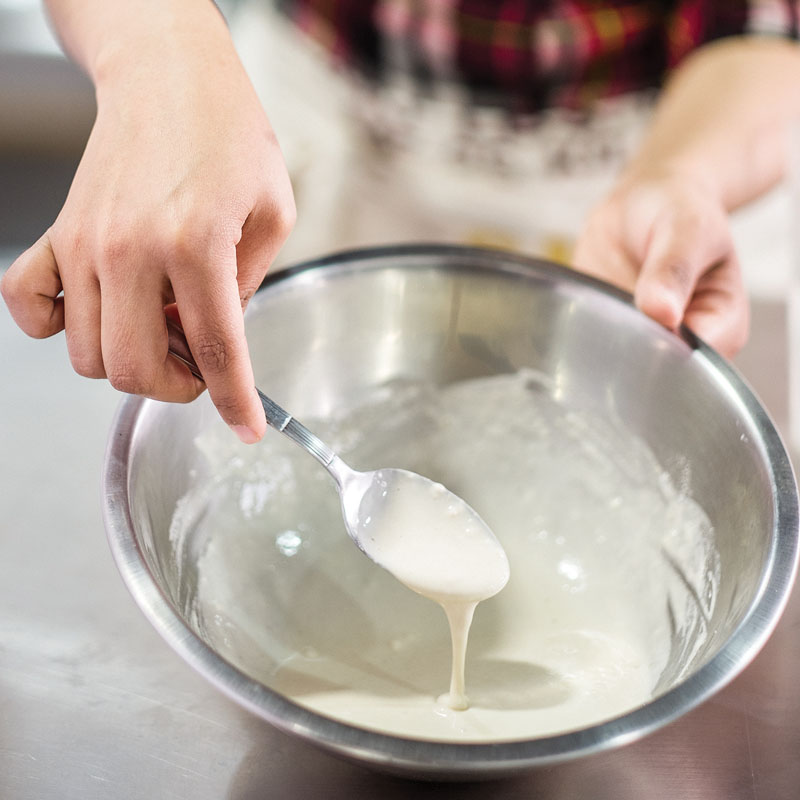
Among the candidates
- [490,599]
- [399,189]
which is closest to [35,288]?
[490,599]

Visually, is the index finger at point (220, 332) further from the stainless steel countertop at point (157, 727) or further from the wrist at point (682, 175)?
the wrist at point (682, 175)

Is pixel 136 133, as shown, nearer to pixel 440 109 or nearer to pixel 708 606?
pixel 708 606

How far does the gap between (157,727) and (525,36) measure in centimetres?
81

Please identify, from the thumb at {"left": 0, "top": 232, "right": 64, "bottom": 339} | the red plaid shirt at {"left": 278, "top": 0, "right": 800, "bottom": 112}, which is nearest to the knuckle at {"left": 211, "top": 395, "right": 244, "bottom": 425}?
the thumb at {"left": 0, "top": 232, "right": 64, "bottom": 339}

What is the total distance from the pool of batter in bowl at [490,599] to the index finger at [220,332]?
0.47ft

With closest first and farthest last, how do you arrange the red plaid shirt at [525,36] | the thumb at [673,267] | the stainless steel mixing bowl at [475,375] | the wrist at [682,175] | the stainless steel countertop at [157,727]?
the stainless steel mixing bowl at [475,375]
the stainless steel countertop at [157,727]
the thumb at [673,267]
the wrist at [682,175]
the red plaid shirt at [525,36]

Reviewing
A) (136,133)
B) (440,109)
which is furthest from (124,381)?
(440,109)

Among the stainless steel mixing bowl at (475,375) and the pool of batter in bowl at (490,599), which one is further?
the pool of batter in bowl at (490,599)

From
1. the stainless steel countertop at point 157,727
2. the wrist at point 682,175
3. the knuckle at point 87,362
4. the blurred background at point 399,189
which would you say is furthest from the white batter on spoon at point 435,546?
the blurred background at point 399,189

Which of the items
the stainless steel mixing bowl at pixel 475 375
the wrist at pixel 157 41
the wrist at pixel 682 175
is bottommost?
the stainless steel mixing bowl at pixel 475 375

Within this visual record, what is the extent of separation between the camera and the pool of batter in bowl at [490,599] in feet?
1.96

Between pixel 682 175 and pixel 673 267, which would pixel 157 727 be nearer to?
pixel 673 267

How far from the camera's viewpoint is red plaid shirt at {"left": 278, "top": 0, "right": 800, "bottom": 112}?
39.7 inches

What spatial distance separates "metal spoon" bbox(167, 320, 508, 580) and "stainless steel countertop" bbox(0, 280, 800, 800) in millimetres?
125
